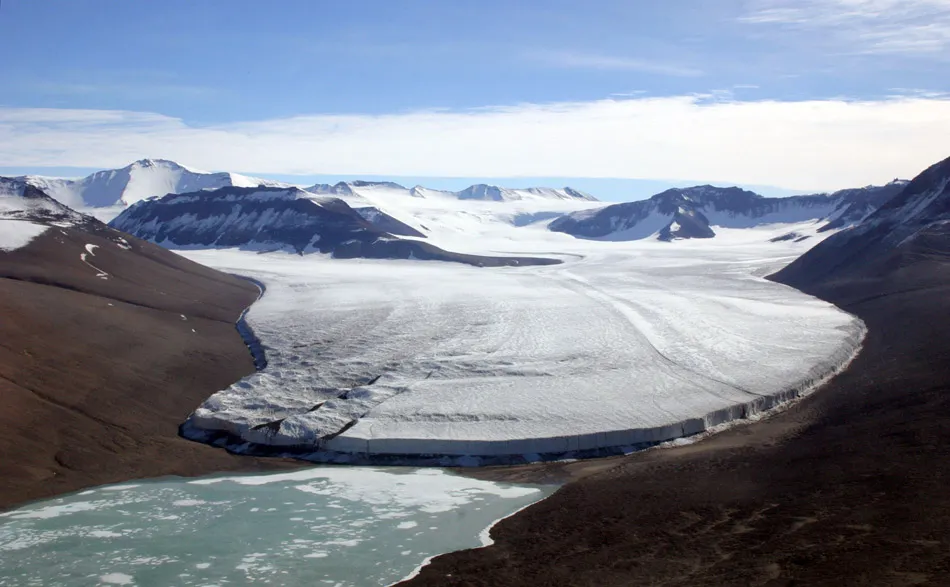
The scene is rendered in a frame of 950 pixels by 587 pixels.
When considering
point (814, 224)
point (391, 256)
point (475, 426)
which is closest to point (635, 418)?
point (475, 426)

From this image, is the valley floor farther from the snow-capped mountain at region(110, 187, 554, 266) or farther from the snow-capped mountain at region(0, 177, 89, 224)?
the snow-capped mountain at region(110, 187, 554, 266)

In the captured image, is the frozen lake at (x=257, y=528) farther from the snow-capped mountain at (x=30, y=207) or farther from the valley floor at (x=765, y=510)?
the snow-capped mountain at (x=30, y=207)

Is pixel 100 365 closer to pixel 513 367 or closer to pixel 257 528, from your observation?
pixel 257 528

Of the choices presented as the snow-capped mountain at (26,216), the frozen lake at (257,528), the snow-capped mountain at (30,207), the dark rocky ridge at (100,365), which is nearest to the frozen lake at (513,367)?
the dark rocky ridge at (100,365)

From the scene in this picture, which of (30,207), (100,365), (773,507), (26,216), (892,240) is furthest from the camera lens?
(892,240)

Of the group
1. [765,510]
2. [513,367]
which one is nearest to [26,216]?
[513,367]

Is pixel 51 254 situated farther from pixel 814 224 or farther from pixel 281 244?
pixel 814 224
